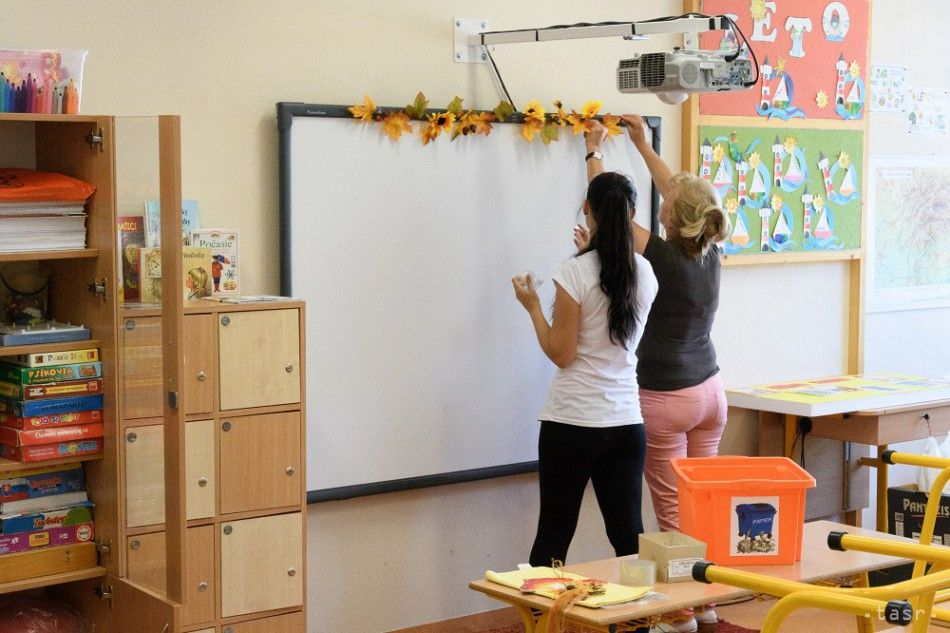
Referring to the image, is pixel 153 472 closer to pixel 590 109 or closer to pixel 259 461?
pixel 259 461

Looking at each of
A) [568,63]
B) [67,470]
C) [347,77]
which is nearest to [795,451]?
[568,63]

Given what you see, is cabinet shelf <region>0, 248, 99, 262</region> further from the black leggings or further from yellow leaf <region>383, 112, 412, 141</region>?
the black leggings

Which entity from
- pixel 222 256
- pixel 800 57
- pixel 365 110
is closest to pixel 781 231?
pixel 800 57

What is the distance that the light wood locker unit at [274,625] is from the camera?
142 inches

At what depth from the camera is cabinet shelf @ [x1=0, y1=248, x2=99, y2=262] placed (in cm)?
316

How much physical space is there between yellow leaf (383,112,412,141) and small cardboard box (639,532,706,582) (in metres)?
1.72

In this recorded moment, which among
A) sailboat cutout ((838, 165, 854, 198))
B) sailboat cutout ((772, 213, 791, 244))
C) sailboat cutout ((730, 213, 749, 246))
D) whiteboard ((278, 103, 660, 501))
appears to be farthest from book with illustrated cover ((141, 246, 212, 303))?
sailboat cutout ((838, 165, 854, 198))

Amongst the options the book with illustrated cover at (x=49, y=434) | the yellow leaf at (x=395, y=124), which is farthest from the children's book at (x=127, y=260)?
the yellow leaf at (x=395, y=124)

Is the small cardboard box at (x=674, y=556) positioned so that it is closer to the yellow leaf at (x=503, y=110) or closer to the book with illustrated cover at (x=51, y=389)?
the book with illustrated cover at (x=51, y=389)

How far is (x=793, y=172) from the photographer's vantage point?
5.34 m

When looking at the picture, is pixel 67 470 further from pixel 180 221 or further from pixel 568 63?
pixel 568 63

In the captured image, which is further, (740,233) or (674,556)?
(740,233)

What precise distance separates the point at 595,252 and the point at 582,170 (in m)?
0.94

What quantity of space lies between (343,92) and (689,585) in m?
1.98
